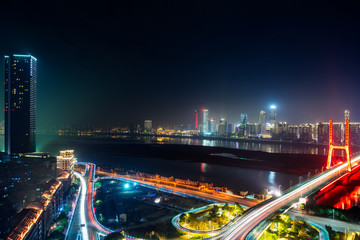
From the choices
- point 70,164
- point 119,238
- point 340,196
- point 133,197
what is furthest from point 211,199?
point 70,164

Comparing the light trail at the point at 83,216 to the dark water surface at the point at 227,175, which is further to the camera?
the dark water surface at the point at 227,175

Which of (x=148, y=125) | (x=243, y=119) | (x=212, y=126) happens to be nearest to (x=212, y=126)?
(x=212, y=126)

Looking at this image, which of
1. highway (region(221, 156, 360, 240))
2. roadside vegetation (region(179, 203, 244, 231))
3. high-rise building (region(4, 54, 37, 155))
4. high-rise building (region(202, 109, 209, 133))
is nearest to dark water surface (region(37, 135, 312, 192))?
highway (region(221, 156, 360, 240))

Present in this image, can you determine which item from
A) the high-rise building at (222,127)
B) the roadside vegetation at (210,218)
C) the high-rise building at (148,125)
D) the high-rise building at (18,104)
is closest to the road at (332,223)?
the roadside vegetation at (210,218)

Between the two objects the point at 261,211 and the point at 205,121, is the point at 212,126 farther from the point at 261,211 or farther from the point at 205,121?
the point at 261,211

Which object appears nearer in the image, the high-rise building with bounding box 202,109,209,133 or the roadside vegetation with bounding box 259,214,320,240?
the roadside vegetation with bounding box 259,214,320,240

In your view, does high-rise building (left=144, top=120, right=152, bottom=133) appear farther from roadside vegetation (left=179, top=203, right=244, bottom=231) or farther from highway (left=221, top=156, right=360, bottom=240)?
roadside vegetation (left=179, top=203, right=244, bottom=231)

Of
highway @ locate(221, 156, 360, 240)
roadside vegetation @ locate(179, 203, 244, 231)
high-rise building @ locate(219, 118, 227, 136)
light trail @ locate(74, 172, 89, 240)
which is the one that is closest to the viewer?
highway @ locate(221, 156, 360, 240)

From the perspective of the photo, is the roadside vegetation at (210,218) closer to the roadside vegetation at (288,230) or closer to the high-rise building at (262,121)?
the roadside vegetation at (288,230)

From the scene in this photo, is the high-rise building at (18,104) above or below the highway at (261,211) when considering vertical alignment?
above
